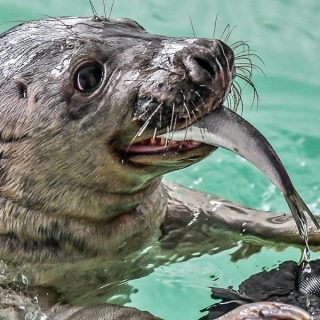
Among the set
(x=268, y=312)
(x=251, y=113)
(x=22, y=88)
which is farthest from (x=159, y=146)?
(x=251, y=113)

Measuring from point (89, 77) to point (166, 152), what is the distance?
453mm

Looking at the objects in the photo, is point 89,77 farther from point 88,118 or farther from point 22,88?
point 22,88

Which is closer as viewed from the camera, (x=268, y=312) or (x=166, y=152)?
(x=268, y=312)

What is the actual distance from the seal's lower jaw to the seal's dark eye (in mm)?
293

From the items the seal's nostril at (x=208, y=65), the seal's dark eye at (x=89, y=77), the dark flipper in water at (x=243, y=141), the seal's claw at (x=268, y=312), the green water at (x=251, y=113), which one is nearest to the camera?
the seal's claw at (x=268, y=312)

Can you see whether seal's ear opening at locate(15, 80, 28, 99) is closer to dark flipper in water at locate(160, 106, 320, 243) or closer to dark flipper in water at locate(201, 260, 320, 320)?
dark flipper in water at locate(160, 106, 320, 243)

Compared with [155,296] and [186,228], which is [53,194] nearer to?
[186,228]

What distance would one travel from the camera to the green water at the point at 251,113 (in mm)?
5547

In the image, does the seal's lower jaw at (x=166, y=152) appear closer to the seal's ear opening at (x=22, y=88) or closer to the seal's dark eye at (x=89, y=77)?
the seal's dark eye at (x=89, y=77)

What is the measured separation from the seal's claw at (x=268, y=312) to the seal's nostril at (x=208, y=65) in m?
0.86

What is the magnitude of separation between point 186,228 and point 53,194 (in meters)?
0.97

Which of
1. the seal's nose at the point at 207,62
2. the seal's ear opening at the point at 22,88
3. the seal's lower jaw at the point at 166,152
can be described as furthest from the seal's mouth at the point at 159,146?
the seal's ear opening at the point at 22,88

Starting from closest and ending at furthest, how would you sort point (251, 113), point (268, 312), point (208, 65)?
point (268, 312) < point (208, 65) < point (251, 113)

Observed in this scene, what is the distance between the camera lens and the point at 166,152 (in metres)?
4.10
